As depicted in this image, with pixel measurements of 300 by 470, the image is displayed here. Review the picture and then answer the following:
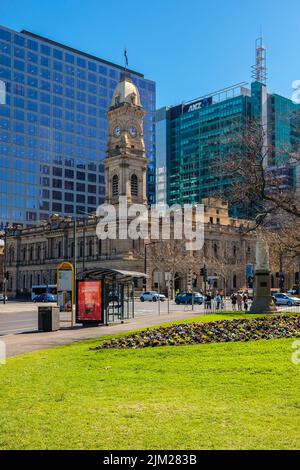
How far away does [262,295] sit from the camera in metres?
32.0

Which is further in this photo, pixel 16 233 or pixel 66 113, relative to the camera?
pixel 66 113

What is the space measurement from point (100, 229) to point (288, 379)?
90120 mm

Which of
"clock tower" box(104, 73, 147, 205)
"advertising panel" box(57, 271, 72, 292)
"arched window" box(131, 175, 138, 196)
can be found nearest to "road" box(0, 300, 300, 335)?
"advertising panel" box(57, 271, 72, 292)

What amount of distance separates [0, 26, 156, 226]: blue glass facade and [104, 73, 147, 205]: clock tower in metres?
40.0

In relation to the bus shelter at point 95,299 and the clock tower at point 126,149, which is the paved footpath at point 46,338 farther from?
the clock tower at point 126,149

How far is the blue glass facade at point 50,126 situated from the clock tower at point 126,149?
4001 centimetres

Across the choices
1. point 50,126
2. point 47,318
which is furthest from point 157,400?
point 50,126

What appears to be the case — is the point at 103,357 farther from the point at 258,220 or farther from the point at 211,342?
the point at 258,220

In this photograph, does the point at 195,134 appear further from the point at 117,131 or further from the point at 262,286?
the point at 262,286

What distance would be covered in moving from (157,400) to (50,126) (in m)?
142

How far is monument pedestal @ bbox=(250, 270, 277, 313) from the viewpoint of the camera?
31578mm

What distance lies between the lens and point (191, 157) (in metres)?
152

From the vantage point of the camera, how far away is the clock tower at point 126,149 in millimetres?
93500
